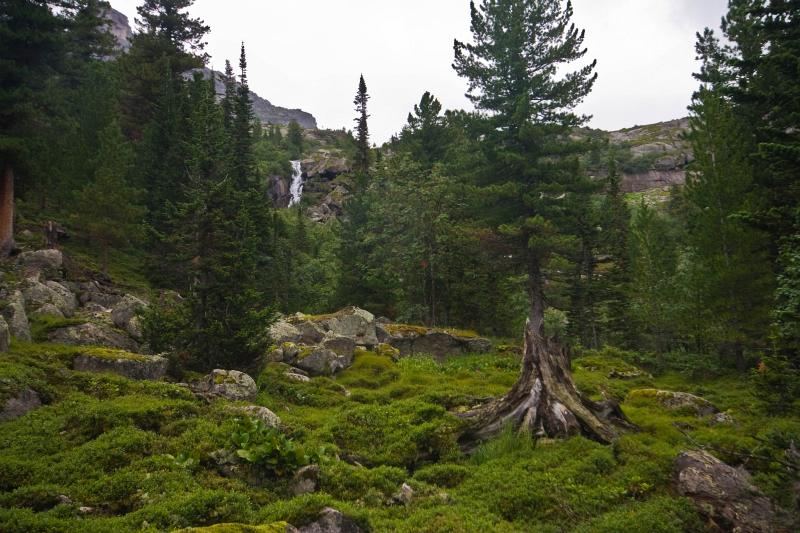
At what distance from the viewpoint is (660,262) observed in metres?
31.2

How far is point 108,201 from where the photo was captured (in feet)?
94.1

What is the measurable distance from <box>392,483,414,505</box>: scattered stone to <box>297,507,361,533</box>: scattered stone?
159 cm

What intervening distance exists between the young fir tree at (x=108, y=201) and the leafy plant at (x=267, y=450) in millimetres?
21731

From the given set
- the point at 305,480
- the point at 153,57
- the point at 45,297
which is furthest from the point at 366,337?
the point at 153,57

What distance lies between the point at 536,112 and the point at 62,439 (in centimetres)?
2819

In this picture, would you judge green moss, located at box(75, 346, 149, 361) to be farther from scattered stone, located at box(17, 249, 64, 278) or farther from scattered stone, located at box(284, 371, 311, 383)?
scattered stone, located at box(17, 249, 64, 278)

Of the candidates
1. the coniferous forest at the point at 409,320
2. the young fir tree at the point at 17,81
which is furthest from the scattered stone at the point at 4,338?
the young fir tree at the point at 17,81

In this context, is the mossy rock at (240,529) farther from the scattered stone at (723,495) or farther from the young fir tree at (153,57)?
the young fir tree at (153,57)

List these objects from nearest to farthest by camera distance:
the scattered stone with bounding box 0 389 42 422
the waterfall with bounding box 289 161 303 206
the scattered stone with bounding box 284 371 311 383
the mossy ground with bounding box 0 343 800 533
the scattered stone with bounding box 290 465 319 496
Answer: the mossy ground with bounding box 0 343 800 533, the scattered stone with bounding box 290 465 319 496, the scattered stone with bounding box 0 389 42 422, the scattered stone with bounding box 284 371 311 383, the waterfall with bounding box 289 161 303 206

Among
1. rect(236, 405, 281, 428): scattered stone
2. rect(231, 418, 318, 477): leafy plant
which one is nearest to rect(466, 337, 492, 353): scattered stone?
rect(236, 405, 281, 428): scattered stone

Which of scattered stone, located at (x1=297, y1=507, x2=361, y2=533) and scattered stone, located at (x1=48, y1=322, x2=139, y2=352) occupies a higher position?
scattered stone, located at (x1=48, y1=322, x2=139, y2=352)

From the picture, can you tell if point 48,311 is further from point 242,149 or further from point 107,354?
point 242,149

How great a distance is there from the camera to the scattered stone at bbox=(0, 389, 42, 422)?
10.9 metres

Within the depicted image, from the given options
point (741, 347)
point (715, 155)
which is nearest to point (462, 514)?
point (741, 347)
